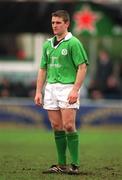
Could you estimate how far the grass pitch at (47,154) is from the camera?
11274 mm

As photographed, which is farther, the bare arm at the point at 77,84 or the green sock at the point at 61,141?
the green sock at the point at 61,141

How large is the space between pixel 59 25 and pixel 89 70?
15.5m

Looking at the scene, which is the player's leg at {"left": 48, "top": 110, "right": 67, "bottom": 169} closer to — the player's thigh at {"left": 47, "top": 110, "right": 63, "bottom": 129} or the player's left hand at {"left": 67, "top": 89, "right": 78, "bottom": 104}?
the player's thigh at {"left": 47, "top": 110, "right": 63, "bottom": 129}

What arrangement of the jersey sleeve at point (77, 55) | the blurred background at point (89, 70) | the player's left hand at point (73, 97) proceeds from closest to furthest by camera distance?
the player's left hand at point (73, 97), the jersey sleeve at point (77, 55), the blurred background at point (89, 70)

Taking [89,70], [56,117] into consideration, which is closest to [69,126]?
[56,117]

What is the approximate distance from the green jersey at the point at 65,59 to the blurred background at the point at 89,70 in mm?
11870

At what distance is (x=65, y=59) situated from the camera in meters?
11.5

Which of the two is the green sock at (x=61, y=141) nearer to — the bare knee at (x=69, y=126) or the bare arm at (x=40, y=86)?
the bare knee at (x=69, y=126)

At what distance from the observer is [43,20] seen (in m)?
25.0

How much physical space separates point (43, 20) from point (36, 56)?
2390 millimetres

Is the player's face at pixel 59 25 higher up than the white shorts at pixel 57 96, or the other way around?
the player's face at pixel 59 25

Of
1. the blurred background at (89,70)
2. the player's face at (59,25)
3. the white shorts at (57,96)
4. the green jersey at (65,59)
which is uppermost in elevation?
the player's face at (59,25)

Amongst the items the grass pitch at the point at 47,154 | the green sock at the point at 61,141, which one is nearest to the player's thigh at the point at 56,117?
the green sock at the point at 61,141

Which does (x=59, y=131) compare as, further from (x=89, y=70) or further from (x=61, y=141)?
(x=89, y=70)
